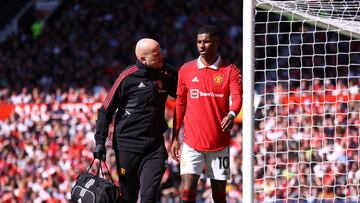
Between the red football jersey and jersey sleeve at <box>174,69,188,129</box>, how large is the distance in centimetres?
2

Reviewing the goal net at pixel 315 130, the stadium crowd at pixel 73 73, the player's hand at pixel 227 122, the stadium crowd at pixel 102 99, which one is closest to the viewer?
the player's hand at pixel 227 122

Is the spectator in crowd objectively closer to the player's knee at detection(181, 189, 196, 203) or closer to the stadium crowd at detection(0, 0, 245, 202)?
the player's knee at detection(181, 189, 196, 203)

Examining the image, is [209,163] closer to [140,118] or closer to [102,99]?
[140,118]

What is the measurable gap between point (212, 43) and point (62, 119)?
1254cm

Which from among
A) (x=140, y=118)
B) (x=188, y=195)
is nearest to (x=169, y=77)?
(x=140, y=118)

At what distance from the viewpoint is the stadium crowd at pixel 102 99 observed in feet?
42.1

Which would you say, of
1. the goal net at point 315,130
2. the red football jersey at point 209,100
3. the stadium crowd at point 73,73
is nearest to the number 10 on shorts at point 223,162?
the red football jersey at point 209,100

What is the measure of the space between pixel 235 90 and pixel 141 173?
1.12 meters

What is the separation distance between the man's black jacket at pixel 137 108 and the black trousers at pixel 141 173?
0.07 m

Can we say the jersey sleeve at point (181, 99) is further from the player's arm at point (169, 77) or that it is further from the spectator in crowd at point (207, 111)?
the player's arm at point (169, 77)

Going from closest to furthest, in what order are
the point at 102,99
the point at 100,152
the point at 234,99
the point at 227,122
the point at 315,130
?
1. the point at 227,122
2. the point at 234,99
3. the point at 100,152
4. the point at 315,130
5. the point at 102,99

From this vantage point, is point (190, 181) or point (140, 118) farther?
point (140, 118)

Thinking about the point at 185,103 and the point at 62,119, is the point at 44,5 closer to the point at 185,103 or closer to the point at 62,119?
the point at 62,119

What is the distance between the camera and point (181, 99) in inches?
279
